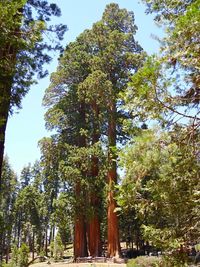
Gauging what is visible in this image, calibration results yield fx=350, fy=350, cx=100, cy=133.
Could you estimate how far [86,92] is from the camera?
21.8 metres

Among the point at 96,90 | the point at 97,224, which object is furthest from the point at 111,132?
the point at 97,224

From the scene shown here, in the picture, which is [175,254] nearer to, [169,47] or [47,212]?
[169,47]

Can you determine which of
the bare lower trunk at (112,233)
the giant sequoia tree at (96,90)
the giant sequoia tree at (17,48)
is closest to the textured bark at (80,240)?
the giant sequoia tree at (96,90)

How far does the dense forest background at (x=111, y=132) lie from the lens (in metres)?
5.54

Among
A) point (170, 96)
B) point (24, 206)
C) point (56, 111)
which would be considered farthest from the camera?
point (24, 206)

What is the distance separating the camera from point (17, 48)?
20.9 ft

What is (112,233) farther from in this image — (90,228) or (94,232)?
(90,228)

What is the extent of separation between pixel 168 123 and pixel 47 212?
1643 inches

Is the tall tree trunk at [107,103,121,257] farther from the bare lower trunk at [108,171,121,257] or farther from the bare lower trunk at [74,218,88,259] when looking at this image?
the bare lower trunk at [74,218,88,259]

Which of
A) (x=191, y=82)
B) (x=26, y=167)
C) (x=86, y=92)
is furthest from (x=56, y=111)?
(x=26, y=167)

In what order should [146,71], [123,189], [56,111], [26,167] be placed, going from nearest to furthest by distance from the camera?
[146,71] < [123,189] < [56,111] < [26,167]

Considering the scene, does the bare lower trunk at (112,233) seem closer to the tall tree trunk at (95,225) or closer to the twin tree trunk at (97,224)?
the twin tree trunk at (97,224)

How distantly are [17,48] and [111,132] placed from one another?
15.6 m

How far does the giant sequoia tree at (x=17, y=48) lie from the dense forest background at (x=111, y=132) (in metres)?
0.02
